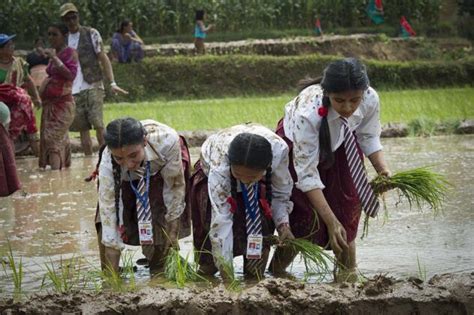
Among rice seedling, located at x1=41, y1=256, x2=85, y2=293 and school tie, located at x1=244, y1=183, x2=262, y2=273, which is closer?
rice seedling, located at x1=41, y1=256, x2=85, y2=293

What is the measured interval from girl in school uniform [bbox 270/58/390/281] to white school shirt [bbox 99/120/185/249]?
0.62m

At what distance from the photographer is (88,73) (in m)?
12.1

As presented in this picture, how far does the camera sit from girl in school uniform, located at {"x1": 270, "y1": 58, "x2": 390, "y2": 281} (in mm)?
5824

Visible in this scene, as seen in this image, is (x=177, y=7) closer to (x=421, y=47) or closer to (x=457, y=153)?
(x=421, y=47)

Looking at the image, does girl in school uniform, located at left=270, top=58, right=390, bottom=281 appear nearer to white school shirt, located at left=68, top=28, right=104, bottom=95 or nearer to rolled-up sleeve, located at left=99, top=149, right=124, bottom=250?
rolled-up sleeve, located at left=99, top=149, right=124, bottom=250

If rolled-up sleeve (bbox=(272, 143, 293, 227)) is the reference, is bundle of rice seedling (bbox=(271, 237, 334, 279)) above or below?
below

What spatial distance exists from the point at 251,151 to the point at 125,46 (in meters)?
16.5

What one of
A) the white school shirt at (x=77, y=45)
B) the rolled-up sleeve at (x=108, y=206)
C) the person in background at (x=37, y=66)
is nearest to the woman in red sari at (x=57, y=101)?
the white school shirt at (x=77, y=45)

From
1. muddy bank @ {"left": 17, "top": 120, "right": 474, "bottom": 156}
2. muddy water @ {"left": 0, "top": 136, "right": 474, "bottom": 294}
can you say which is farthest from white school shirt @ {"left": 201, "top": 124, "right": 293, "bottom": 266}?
muddy bank @ {"left": 17, "top": 120, "right": 474, "bottom": 156}

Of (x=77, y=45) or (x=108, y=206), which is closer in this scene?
(x=108, y=206)

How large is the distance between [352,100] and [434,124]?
24.7 feet

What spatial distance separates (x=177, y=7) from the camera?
91.8 feet

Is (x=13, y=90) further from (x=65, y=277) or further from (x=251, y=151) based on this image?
(x=251, y=151)

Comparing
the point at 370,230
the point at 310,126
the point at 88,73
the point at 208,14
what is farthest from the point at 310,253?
the point at 208,14
